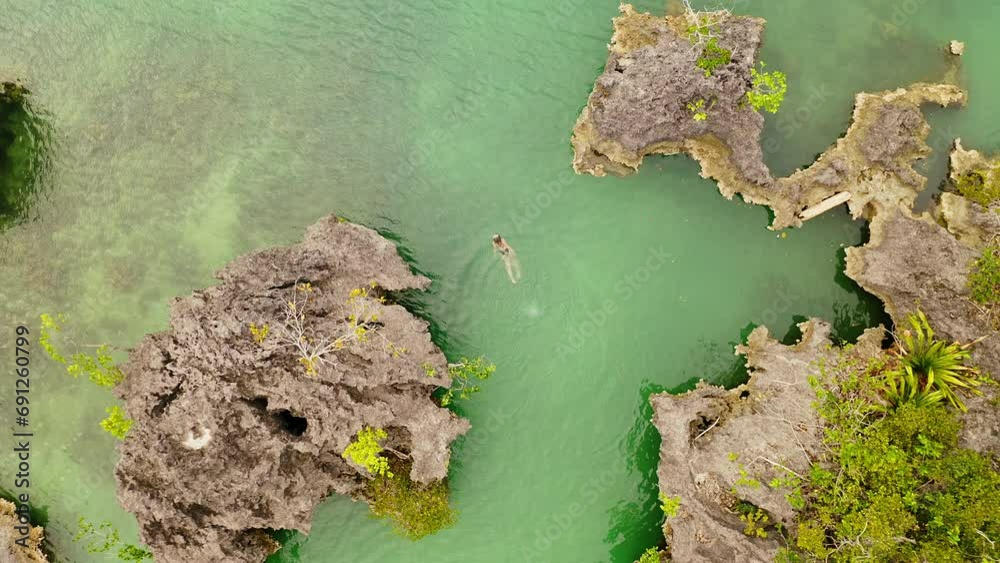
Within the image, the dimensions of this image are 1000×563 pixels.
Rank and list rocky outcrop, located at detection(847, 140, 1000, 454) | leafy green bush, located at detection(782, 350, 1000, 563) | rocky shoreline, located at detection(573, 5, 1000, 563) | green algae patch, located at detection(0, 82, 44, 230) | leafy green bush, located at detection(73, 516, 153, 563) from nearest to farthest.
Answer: leafy green bush, located at detection(782, 350, 1000, 563) < rocky outcrop, located at detection(847, 140, 1000, 454) < rocky shoreline, located at detection(573, 5, 1000, 563) < leafy green bush, located at detection(73, 516, 153, 563) < green algae patch, located at detection(0, 82, 44, 230)

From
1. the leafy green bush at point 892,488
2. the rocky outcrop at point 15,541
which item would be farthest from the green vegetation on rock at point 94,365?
the leafy green bush at point 892,488

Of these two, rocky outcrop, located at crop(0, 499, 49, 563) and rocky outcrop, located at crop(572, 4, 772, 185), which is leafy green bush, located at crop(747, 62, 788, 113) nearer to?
rocky outcrop, located at crop(572, 4, 772, 185)

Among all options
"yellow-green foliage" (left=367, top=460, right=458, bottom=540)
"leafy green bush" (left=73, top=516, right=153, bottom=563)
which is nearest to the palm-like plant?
"yellow-green foliage" (left=367, top=460, right=458, bottom=540)

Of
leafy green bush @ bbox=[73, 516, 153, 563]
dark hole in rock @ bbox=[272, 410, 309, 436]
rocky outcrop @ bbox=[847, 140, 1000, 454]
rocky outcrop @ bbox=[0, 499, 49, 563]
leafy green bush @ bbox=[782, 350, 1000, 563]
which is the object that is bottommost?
rocky outcrop @ bbox=[0, 499, 49, 563]

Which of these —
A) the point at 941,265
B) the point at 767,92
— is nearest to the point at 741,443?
the point at 941,265

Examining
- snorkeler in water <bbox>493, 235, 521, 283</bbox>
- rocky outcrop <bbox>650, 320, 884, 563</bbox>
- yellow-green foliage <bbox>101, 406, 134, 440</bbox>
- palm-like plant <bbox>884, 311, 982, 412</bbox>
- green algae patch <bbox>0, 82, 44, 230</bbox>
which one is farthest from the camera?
green algae patch <bbox>0, 82, 44, 230</bbox>

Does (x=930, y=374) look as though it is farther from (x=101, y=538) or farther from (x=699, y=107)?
(x=101, y=538)
